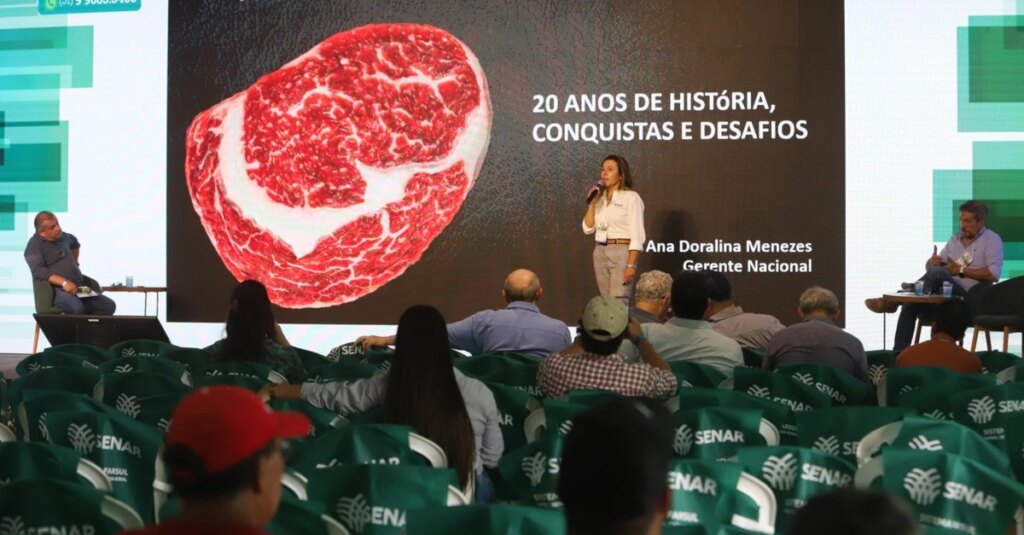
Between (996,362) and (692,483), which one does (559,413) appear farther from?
(996,362)

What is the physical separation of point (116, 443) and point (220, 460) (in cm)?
186

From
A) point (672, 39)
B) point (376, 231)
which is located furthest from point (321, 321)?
point (672, 39)

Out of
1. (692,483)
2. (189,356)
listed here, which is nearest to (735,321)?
(189,356)

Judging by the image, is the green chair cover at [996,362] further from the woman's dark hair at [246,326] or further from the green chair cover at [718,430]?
the woman's dark hair at [246,326]

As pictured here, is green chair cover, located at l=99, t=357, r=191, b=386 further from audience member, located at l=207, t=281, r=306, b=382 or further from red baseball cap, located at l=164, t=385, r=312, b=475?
red baseball cap, located at l=164, t=385, r=312, b=475

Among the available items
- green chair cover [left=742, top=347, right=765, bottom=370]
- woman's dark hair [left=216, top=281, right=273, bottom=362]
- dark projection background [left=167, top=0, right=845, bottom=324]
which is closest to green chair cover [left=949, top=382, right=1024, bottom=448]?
green chair cover [left=742, top=347, right=765, bottom=370]

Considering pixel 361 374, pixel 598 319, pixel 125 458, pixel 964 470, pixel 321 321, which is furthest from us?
pixel 321 321

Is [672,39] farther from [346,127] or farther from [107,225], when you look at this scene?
[107,225]

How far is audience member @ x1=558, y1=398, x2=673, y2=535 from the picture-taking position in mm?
1720

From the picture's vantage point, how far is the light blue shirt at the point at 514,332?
6738 millimetres

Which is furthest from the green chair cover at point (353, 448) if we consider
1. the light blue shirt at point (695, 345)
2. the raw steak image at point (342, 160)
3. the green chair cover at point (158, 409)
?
the raw steak image at point (342, 160)

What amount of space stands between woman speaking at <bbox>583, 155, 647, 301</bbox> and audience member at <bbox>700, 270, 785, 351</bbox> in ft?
8.43

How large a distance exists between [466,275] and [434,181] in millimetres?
889

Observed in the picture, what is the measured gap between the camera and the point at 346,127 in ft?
38.1
